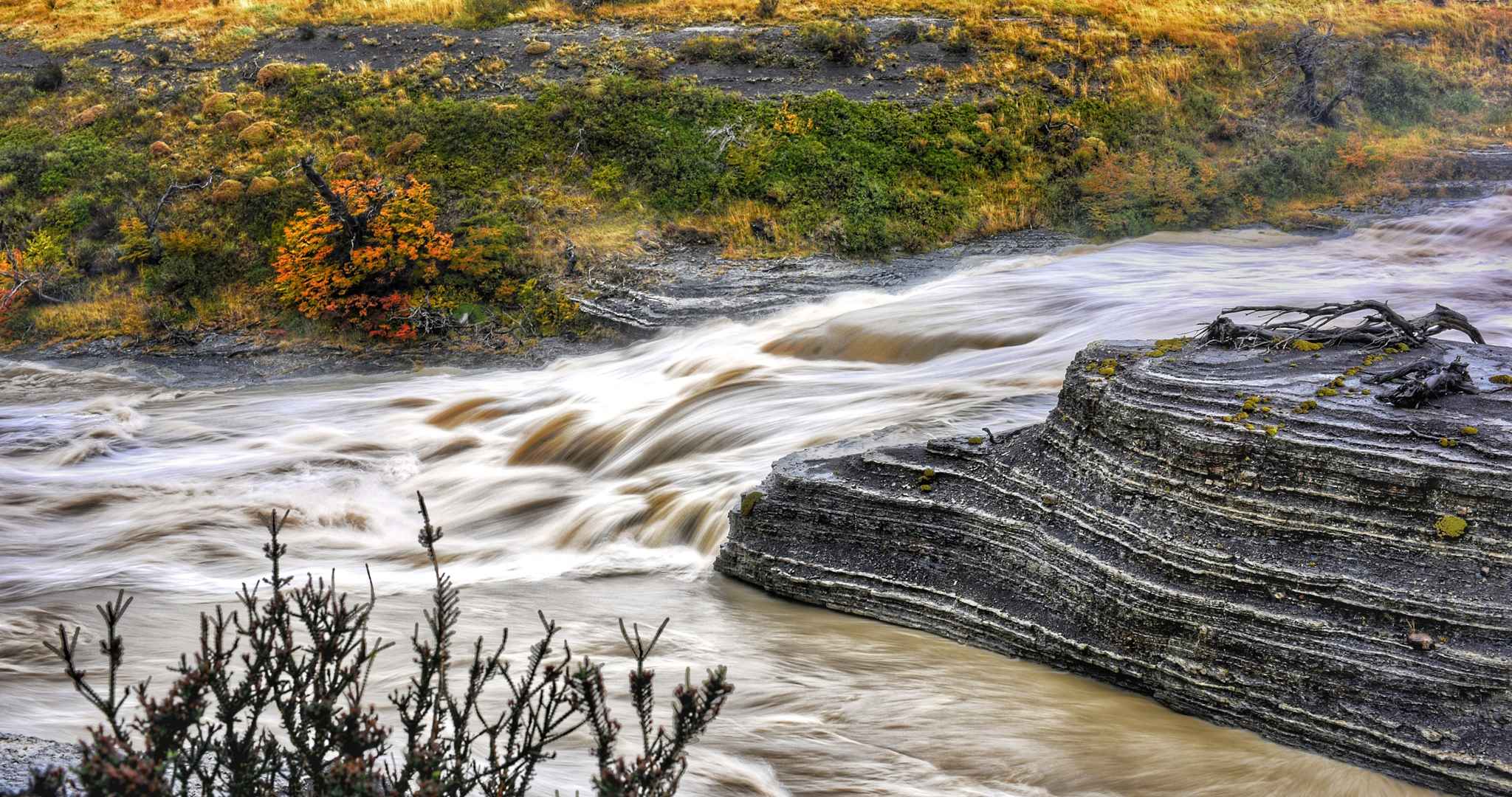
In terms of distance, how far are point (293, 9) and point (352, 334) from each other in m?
14.2

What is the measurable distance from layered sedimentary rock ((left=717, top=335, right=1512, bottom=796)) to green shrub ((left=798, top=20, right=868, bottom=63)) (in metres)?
17.2

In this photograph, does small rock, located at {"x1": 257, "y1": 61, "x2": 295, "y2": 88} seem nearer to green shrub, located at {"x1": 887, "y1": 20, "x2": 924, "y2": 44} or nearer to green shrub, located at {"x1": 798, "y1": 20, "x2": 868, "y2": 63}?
green shrub, located at {"x1": 798, "y1": 20, "x2": 868, "y2": 63}

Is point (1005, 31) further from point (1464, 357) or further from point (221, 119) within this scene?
point (1464, 357)

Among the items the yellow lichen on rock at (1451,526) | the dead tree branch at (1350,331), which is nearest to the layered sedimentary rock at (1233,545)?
the yellow lichen on rock at (1451,526)

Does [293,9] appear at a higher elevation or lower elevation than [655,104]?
higher

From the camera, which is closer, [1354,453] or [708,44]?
[1354,453]

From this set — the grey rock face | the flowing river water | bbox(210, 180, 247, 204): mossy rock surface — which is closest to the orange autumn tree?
the flowing river water

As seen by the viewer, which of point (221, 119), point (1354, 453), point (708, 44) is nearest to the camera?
point (1354, 453)

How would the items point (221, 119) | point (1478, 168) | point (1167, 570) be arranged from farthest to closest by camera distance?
point (221, 119), point (1478, 168), point (1167, 570)

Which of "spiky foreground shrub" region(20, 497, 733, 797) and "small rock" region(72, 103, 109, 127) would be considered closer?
"spiky foreground shrub" region(20, 497, 733, 797)

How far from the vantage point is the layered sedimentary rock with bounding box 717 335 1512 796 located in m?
5.86

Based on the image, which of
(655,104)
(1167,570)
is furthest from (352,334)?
(1167,570)

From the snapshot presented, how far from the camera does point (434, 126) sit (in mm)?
21875

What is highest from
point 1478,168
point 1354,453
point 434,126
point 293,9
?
point 293,9
